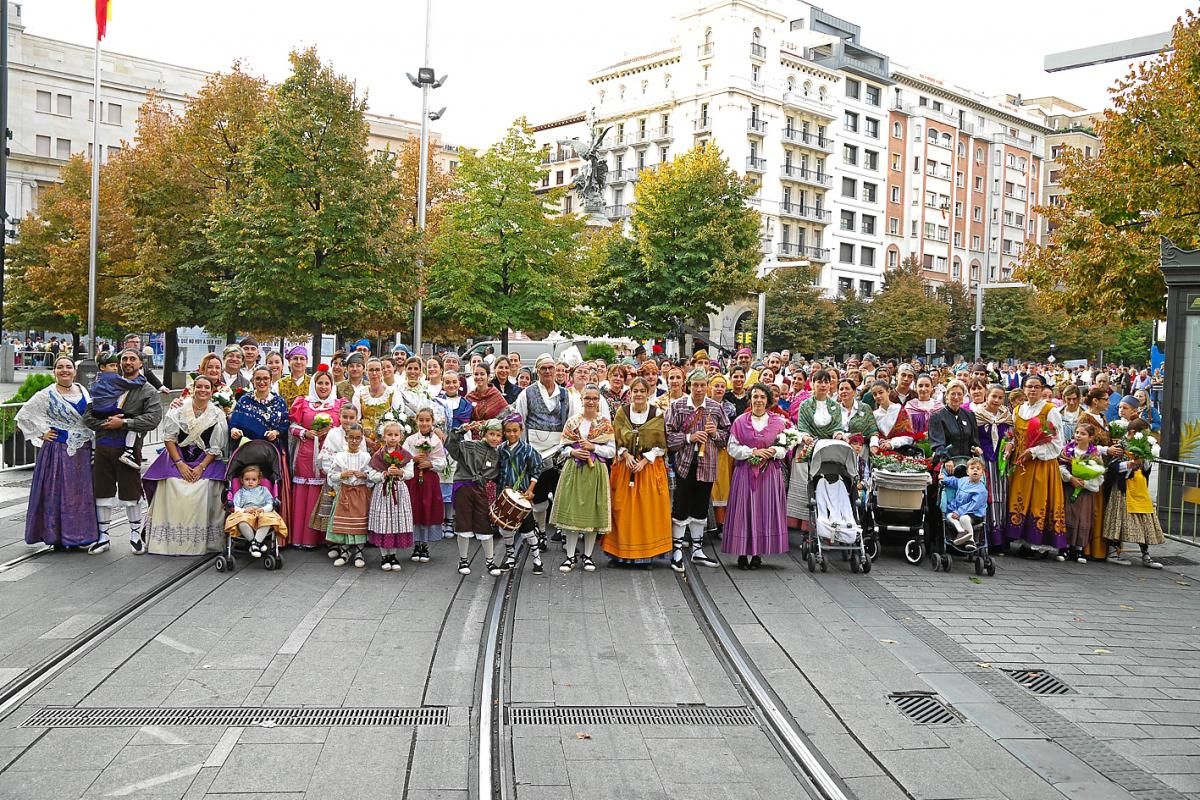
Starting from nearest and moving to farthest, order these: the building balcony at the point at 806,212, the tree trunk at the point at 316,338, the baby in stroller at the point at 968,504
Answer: the baby in stroller at the point at 968,504, the tree trunk at the point at 316,338, the building balcony at the point at 806,212

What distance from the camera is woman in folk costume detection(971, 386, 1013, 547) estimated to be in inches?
453

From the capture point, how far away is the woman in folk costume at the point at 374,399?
444 inches

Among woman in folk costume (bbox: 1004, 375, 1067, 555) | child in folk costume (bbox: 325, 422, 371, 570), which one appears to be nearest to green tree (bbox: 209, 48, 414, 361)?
child in folk costume (bbox: 325, 422, 371, 570)

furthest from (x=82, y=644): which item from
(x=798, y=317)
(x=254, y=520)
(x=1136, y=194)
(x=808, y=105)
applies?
(x=808, y=105)

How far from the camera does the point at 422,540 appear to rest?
10.8 metres

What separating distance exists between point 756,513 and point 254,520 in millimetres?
4819

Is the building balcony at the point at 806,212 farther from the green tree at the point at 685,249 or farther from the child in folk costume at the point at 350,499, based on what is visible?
the child in folk costume at the point at 350,499

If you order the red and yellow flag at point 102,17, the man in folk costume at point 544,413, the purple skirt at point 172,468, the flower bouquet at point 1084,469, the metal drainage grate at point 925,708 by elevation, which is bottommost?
the metal drainage grate at point 925,708

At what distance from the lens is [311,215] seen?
84.8ft

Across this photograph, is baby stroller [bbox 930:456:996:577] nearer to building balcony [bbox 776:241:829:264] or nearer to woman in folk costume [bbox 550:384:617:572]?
woman in folk costume [bbox 550:384:617:572]

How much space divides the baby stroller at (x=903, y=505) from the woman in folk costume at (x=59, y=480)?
7.87 metres

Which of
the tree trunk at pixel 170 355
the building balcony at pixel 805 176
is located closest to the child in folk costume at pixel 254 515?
the tree trunk at pixel 170 355

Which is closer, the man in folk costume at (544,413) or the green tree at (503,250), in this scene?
the man in folk costume at (544,413)

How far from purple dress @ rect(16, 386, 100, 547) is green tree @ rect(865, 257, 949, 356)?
5558 cm
